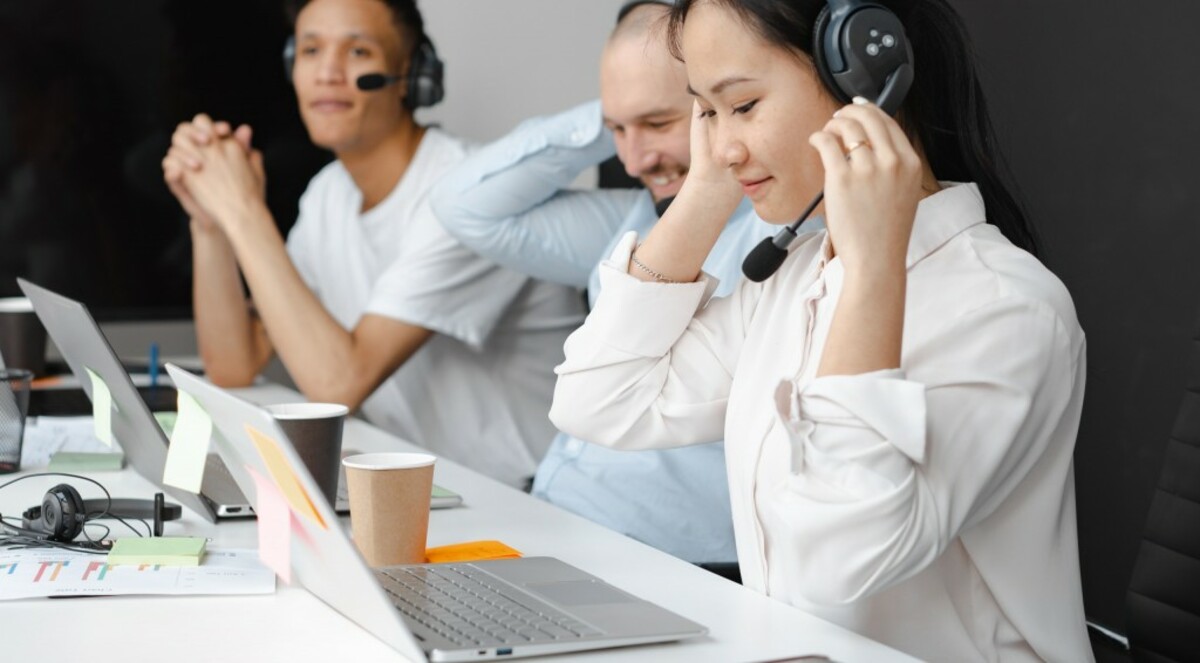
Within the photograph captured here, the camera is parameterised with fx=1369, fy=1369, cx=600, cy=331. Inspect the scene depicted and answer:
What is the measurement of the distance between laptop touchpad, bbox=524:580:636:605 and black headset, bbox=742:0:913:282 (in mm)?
349

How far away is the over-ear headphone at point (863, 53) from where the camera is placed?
1.05 m

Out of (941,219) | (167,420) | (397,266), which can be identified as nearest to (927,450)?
(941,219)

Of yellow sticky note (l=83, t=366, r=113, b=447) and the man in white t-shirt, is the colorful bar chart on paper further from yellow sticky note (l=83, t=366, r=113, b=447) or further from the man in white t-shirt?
the man in white t-shirt

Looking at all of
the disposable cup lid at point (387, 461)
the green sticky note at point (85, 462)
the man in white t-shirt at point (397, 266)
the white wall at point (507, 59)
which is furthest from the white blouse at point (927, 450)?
the white wall at point (507, 59)

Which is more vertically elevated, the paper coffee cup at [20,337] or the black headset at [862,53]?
the black headset at [862,53]

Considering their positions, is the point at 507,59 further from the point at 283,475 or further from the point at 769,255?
the point at 283,475

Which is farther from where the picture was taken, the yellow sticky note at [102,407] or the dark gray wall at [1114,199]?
the dark gray wall at [1114,199]

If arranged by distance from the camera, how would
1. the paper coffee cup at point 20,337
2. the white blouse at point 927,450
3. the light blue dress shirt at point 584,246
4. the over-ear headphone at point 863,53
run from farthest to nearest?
the paper coffee cup at point 20,337 → the light blue dress shirt at point 584,246 → the over-ear headphone at point 863,53 → the white blouse at point 927,450

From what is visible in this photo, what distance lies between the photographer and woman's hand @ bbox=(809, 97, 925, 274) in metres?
0.97

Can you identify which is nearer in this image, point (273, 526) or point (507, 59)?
point (273, 526)

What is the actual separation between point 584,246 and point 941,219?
1.02 m

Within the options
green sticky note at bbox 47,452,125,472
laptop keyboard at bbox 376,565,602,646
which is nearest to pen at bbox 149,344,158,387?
green sticky note at bbox 47,452,125,472

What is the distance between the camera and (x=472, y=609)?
0.92m

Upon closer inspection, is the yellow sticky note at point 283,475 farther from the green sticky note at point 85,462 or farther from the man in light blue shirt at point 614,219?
the man in light blue shirt at point 614,219
